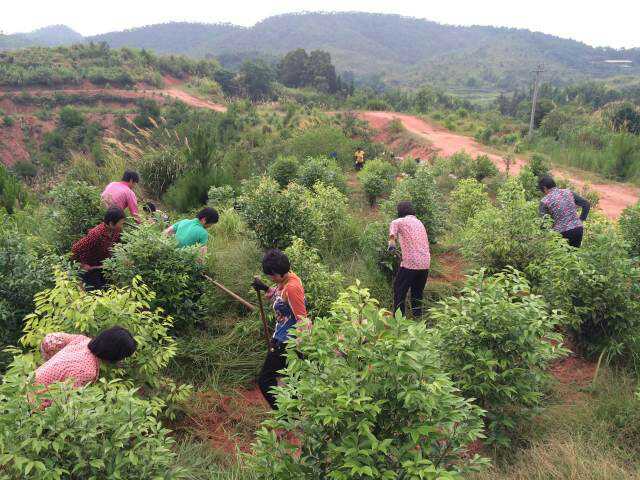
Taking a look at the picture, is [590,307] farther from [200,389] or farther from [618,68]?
[618,68]

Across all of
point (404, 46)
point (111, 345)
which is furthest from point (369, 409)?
point (404, 46)

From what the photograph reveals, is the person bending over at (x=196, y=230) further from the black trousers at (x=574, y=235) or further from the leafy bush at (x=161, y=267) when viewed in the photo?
the black trousers at (x=574, y=235)

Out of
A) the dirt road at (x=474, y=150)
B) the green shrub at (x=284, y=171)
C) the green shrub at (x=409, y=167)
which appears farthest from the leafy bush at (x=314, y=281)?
the green shrub at (x=409, y=167)

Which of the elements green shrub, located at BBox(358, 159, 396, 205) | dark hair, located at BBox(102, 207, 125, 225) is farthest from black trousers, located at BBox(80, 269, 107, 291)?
green shrub, located at BBox(358, 159, 396, 205)

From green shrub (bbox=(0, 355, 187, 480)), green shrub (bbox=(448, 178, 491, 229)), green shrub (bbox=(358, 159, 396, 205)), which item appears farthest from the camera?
green shrub (bbox=(358, 159, 396, 205))

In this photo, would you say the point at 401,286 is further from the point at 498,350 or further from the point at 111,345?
the point at 111,345

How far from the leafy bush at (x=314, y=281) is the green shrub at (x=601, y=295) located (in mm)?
2042

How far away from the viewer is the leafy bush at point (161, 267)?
423 cm

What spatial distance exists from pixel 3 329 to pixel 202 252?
1.79m

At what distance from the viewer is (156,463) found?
2.13 metres

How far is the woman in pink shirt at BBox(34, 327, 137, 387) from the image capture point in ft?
8.71

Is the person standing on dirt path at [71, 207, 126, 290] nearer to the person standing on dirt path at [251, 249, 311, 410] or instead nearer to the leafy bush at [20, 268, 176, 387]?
the leafy bush at [20, 268, 176, 387]

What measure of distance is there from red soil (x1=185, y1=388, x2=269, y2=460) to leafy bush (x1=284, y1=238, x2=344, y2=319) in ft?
3.11

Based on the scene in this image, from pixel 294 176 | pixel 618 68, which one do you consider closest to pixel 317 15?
pixel 618 68
